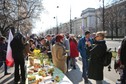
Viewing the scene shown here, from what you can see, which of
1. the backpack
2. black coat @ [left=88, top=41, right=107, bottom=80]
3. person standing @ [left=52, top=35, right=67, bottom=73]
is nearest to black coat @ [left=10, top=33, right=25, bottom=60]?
person standing @ [left=52, top=35, right=67, bottom=73]

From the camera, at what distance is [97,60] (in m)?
7.00

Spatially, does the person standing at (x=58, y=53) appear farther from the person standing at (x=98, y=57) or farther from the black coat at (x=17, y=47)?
the black coat at (x=17, y=47)

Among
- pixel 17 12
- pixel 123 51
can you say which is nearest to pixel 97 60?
pixel 123 51

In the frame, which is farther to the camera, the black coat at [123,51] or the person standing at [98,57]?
the person standing at [98,57]

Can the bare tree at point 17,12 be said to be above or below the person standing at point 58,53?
above

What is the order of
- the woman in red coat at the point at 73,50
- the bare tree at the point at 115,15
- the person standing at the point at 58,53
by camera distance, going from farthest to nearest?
1. the bare tree at the point at 115,15
2. the woman in red coat at the point at 73,50
3. the person standing at the point at 58,53

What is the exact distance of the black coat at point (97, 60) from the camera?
22.6 ft

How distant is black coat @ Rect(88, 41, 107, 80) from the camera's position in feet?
22.6

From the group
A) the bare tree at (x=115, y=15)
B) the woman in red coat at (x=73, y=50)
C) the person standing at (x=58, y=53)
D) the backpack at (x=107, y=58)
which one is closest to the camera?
the backpack at (x=107, y=58)

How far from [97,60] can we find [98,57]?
9cm

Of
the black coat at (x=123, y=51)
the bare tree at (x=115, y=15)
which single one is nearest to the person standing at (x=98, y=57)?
the black coat at (x=123, y=51)

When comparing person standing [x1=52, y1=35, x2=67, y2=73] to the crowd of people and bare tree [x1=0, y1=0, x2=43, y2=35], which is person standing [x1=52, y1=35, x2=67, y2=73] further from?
bare tree [x1=0, y1=0, x2=43, y2=35]

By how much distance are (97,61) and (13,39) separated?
149 inches

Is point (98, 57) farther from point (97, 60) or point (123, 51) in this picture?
point (123, 51)
